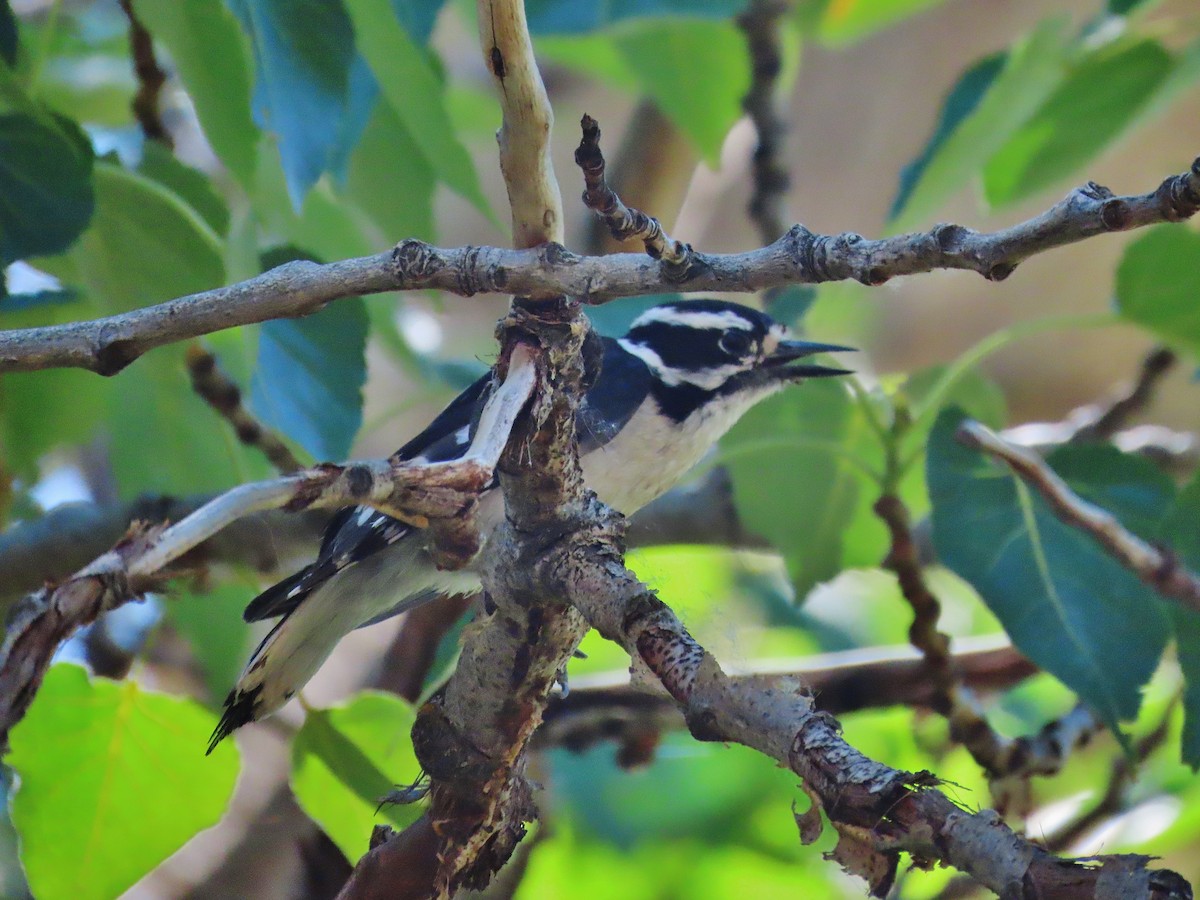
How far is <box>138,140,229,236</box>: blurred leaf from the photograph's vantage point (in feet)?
5.44

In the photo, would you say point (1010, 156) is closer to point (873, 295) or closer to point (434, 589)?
point (434, 589)

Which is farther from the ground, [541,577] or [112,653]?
[112,653]

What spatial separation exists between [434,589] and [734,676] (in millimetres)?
1065

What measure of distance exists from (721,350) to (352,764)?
100 centimetres

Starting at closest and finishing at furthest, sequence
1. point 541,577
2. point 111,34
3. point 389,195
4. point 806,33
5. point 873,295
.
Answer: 1. point 541,577
2. point 389,195
3. point 111,34
4. point 806,33
5. point 873,295

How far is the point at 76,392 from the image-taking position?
6.09 ft

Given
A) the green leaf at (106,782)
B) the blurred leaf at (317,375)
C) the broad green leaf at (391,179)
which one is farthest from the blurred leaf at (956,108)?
the green leaf at (106,782)

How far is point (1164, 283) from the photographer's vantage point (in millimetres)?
1667

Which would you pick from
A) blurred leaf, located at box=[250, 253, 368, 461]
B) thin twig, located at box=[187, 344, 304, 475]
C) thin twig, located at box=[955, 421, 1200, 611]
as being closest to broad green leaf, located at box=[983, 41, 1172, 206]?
thin twig, located at box=[955, 421, 1200, 611]

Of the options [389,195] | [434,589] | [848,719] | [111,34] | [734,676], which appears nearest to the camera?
[734,676]

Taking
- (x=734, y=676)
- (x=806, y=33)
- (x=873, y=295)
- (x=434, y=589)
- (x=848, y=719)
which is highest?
(x=873, y=295)

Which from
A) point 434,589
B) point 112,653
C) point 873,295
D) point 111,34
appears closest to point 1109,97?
point 434,589

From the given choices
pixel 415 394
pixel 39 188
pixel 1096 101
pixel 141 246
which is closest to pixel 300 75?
pixel 39 188

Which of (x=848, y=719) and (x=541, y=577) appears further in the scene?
(x=848, y=719)
